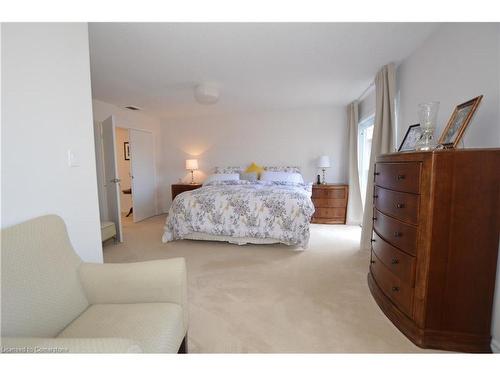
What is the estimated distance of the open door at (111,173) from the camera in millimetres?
3215

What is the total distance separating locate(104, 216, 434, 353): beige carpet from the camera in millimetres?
1397

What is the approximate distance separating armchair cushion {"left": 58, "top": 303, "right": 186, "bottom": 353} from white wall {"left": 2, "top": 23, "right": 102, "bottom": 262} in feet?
1.93

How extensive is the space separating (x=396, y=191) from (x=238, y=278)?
1.55 m

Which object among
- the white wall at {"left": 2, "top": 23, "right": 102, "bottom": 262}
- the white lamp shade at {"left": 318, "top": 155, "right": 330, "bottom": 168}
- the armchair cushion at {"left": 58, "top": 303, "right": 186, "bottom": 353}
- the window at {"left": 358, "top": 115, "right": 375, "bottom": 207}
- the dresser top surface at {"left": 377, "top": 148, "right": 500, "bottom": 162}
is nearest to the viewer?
the armchair cushion at {"left": 58, "top": 303, "right": 186, "bottom": 353}

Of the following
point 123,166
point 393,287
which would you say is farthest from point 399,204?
point 123,166

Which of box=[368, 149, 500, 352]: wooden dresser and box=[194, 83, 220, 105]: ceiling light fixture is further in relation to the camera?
box=[194, 83, 220, 105]: ceiling light fixture

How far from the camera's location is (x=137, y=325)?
95 centimetres

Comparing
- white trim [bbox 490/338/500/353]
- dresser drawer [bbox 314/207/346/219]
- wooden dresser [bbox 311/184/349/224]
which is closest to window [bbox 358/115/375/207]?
wooden dresser [bbox 311/184/349/224]

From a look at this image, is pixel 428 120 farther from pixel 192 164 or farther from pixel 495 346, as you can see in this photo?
pixel 192 164

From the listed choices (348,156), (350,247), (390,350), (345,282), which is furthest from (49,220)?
(348,156)

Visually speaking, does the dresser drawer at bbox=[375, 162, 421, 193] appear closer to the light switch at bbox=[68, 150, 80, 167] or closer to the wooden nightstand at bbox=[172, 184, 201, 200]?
the light switch at bbox=[68, 150, 80, 167]

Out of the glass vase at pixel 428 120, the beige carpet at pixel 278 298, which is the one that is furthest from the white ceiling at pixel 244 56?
the beige carpet at pixel 278 298

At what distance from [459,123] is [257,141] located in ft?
12.2
